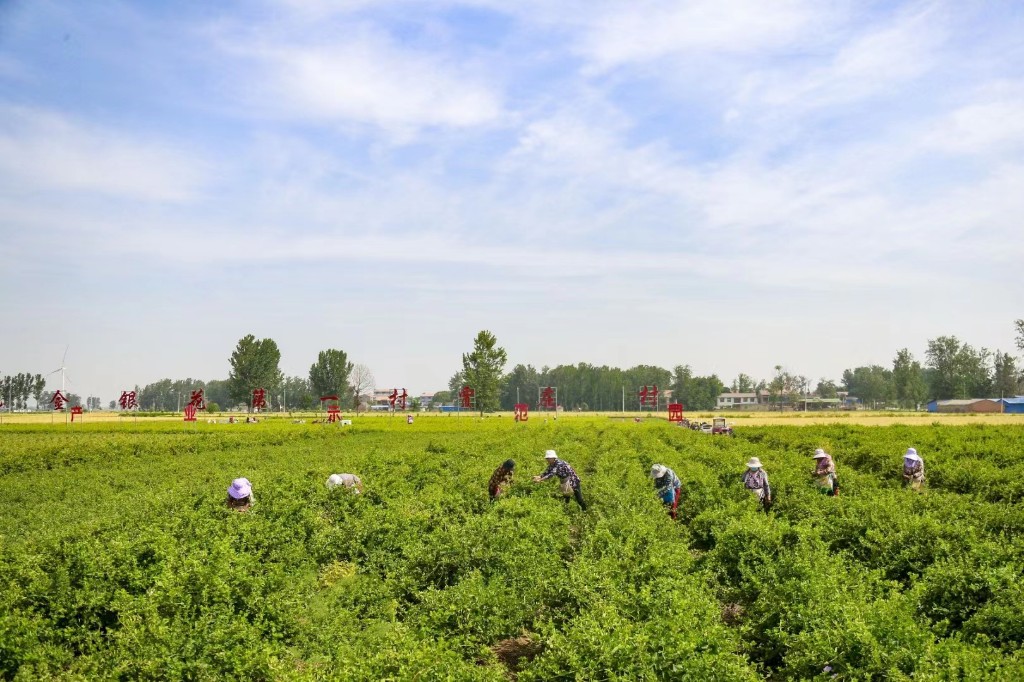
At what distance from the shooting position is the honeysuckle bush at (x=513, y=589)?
631 cm

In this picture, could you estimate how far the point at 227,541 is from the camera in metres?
9.09

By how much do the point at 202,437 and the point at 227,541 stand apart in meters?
32.9

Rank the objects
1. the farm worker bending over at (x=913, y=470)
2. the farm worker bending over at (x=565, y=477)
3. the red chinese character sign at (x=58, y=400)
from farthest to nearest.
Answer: the red chinese character sign at (x=58, y=400) → the farm worker bending over at (x=913, y=470) → the farm worker bending over at (x=565, y=477)

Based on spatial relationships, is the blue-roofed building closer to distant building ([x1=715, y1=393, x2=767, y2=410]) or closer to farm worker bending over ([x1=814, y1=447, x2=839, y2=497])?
distant building ([x1=715, y1=393, x2=767, y2=410])

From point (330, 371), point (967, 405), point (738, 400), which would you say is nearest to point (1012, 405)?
point (967, 405)

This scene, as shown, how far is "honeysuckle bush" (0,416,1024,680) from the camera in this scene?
6.31 m

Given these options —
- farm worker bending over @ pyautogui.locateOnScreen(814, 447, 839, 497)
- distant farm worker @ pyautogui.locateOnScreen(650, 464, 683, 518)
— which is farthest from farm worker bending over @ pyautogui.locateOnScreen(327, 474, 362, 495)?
farm worker bending over @ pyautogui.locateOnScreen(814, 447, 839, 497)

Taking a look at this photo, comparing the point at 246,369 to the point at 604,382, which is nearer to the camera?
the point at 246,369

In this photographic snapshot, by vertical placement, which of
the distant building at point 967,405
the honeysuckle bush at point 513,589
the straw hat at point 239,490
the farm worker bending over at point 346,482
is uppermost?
the straw hat at point 239,490

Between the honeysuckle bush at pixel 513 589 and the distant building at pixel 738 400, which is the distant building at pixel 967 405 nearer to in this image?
the distant building at pixel 738 400

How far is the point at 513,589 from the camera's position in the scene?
28.5ft

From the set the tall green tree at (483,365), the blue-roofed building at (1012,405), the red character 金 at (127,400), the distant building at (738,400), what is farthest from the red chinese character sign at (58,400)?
the distant building at (738,400)

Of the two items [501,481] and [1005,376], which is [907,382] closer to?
[1005,376]

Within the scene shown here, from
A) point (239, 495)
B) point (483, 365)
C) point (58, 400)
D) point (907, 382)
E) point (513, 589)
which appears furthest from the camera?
point (907, 382)
